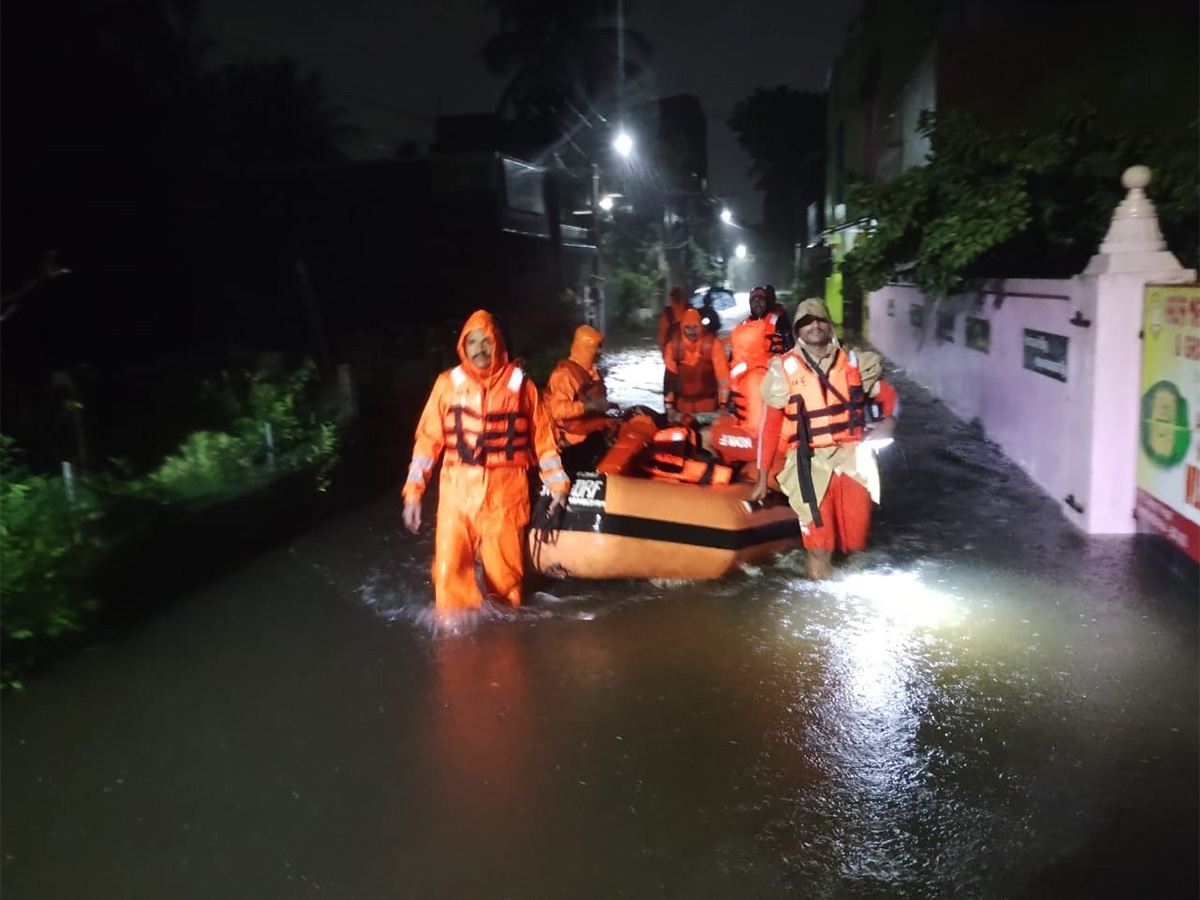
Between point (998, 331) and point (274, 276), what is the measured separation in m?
11.9

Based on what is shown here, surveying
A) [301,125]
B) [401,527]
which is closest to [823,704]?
[401,527]

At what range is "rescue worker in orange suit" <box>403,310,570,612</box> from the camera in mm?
5590

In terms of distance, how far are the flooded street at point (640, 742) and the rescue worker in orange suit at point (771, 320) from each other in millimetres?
2335

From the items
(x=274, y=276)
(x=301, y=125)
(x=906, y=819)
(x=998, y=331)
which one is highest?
(x=301, y=125)

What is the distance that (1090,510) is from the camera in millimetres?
7270

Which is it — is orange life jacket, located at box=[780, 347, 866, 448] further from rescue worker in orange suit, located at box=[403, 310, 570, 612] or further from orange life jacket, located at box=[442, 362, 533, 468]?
orange life jacket, located at box=[442, 362, 533, 468]

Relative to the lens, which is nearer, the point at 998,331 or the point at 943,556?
the point at 943,556

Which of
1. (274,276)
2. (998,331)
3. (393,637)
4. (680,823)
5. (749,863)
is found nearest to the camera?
(749,863)

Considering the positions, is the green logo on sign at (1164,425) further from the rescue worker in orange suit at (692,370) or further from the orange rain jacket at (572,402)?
the rescue worker in orange suit at (692,370)

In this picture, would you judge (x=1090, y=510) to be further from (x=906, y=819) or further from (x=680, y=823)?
(x=680, y=823)

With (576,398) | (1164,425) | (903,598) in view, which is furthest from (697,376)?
(1164,425)

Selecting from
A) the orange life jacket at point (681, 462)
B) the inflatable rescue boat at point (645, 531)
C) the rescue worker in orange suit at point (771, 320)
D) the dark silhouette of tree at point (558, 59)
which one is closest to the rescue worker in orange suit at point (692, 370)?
the rescue worker in orange suit at point (771, 320)

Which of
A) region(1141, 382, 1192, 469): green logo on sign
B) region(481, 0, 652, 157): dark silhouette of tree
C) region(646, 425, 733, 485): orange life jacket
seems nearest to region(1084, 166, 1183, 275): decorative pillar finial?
region(1141, 382, 1192, 469): green logo on sign

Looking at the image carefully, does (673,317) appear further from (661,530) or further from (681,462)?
(661,530)
